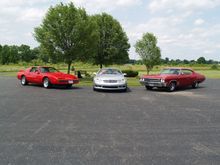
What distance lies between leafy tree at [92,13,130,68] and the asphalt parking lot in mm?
21790

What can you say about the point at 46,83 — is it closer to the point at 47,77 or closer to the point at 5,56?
the point at 47,77

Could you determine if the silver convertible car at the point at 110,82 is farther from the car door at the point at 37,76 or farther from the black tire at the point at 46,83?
the car door at the point at 37,76

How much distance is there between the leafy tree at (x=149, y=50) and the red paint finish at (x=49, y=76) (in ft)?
68.2

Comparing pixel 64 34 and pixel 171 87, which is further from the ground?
pixel 64 34

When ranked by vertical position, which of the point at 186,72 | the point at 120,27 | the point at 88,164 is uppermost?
the point at 120,27

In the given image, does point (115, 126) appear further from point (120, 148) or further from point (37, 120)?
point (37, 120)

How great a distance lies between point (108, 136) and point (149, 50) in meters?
31.5

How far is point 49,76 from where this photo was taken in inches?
627

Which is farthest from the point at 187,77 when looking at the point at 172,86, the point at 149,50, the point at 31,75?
the point at 149,50

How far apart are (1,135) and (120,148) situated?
269 centimetres

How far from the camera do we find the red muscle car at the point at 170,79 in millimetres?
15409

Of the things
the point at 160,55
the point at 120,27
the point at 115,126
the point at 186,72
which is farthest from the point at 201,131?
the point at 160,55

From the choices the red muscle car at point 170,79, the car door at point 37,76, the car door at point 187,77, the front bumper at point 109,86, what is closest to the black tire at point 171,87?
the red muscle car at point 170,79

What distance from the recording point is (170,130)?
6.13 m
